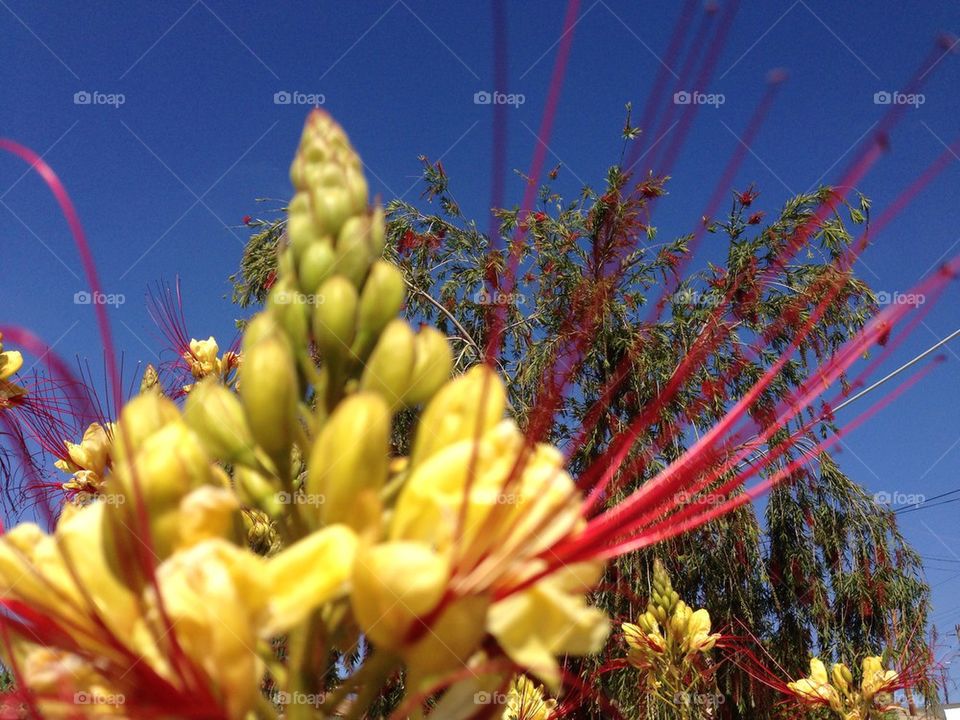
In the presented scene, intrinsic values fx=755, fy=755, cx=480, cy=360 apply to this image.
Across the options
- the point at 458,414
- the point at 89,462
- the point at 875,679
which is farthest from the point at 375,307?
the point at 875,679

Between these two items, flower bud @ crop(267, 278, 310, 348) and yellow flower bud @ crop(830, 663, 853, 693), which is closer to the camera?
flower bud @ crop(267, 278, 310, 348)

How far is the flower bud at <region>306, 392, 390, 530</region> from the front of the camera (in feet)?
3.47

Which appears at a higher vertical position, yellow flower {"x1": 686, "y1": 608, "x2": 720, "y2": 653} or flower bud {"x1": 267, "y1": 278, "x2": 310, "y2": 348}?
yellow flower {"x1": 686, "y1": 608, "x2": 720, "y2": 653}

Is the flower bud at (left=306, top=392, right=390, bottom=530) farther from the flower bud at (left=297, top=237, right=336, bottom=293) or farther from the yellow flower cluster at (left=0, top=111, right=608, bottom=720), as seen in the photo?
the flower bud at (left=297, top=237, right=336, bottom=293)

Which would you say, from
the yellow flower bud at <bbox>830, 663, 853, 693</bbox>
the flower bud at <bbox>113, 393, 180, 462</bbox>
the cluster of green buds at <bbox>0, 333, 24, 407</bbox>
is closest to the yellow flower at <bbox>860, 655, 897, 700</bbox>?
the yellow flower bud at <bbox>830, 663, 853, 693</bbox>

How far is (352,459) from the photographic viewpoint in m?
1.06

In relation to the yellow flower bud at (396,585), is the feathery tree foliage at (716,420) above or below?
above

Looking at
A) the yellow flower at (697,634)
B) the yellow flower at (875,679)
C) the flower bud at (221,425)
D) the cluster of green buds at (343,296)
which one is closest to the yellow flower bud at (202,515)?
the flower bud at (221,425)

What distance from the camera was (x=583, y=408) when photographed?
29.9ft

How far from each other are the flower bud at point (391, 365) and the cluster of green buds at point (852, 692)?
18.7 feet

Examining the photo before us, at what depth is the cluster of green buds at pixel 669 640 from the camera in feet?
16.5

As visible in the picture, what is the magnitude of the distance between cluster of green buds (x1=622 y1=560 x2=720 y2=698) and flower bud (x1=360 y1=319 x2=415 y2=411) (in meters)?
4.35

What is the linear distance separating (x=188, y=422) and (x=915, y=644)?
8430 millimetres

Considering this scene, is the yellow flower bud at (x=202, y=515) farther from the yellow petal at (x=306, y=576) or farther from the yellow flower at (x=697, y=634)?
the yellow flower at (x=697, y=634)
